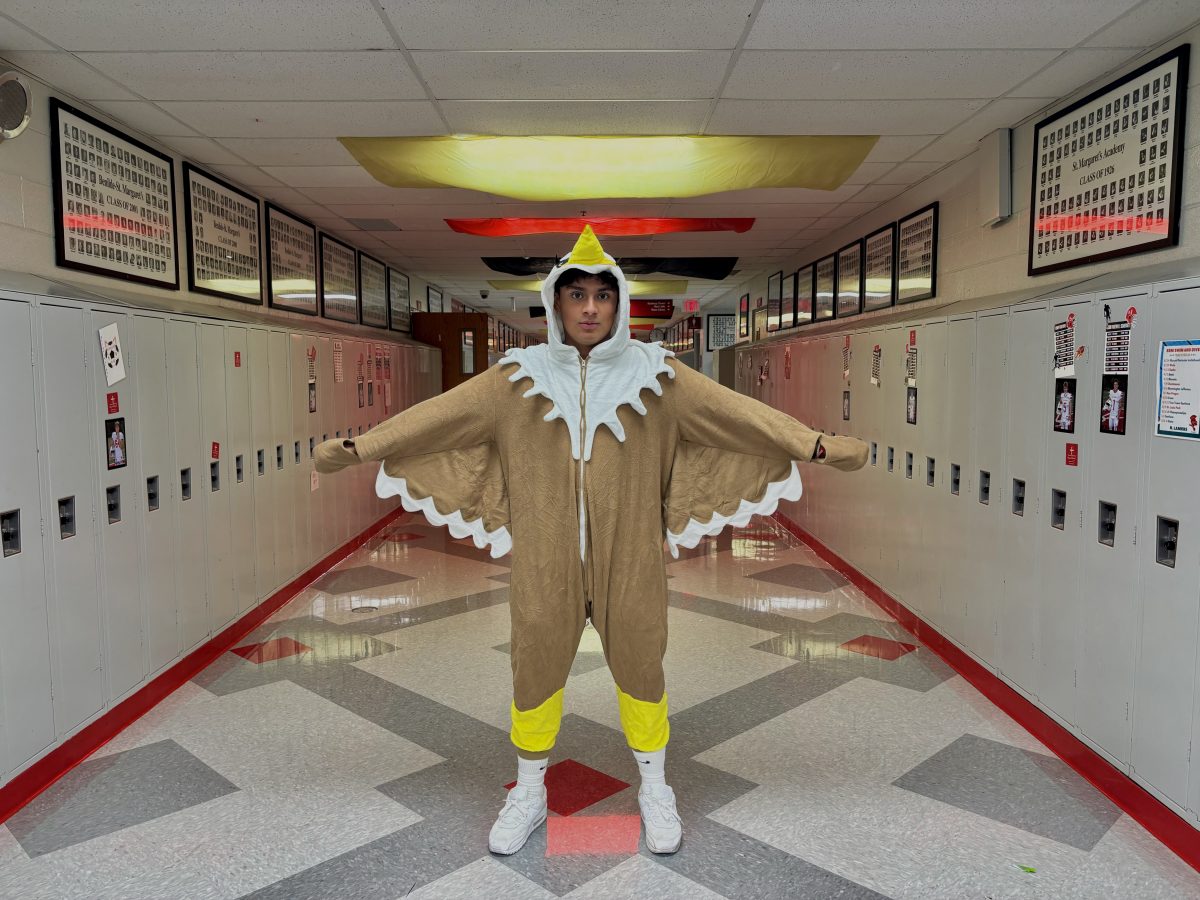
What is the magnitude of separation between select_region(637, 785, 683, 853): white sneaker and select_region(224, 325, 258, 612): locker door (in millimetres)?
2653

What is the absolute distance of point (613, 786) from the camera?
8.83 feet

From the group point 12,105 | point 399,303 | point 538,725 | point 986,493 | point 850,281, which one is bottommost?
point 538,725

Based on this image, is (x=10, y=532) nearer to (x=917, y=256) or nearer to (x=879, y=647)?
(x=879, y=647)

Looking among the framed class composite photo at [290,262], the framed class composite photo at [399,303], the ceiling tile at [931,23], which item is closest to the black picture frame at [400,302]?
the framed class composite photo at [399,303]

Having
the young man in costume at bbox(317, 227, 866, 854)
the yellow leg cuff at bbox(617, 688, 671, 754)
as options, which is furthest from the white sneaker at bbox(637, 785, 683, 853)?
the yellow leg cuff at bbox(617, 688, 671, 754)

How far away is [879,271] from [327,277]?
13.8ft

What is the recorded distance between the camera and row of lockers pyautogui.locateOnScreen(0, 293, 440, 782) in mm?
2549

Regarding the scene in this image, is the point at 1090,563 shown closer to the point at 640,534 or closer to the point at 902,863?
the point at 902,863

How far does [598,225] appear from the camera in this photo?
20.2 ft

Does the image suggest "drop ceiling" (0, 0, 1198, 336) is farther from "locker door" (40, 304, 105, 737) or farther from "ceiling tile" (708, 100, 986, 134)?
"locker door" (40, 304, 105, 737)

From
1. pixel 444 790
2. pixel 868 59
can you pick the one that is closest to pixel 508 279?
pixel 868 59

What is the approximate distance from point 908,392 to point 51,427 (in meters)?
3.79

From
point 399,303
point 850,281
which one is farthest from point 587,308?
point 399,303

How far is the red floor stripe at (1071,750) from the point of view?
2.28 metres
